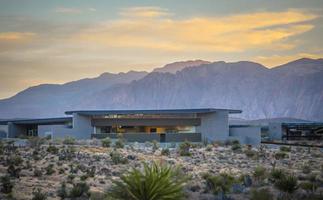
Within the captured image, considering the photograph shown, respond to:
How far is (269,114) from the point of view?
7170 inches

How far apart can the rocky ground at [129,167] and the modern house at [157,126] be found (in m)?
14.9

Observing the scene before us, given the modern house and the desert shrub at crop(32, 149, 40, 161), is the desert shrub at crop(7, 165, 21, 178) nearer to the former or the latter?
the desert shrub at crop(32, 149, 40, 161)

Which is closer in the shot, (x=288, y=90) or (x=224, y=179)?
(x=224, y=179)

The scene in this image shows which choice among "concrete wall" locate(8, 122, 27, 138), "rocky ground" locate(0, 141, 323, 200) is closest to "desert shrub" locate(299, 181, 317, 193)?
"rocky ground" locate(0, 141, 323, 200)

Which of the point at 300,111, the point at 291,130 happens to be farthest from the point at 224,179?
the point at 300,111

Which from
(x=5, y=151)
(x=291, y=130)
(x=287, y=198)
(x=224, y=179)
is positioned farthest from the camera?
(x=291, y=130)

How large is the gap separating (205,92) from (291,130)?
102586 mm

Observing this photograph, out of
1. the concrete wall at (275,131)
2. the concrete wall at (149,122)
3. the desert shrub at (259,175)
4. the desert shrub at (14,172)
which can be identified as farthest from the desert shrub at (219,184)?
the concrete wall at (275,131)

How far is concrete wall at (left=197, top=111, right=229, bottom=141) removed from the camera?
6750 cm

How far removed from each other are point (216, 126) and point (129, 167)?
3413cm

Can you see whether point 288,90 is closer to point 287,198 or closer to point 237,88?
point 237,88

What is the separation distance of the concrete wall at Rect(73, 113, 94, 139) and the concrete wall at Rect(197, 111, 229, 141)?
49.9 ft

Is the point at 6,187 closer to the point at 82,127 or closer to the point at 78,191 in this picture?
the point at 78,191

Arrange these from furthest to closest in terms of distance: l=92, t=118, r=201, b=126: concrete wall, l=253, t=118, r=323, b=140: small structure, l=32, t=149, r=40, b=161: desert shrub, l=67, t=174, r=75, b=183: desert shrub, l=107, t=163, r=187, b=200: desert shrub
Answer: l=253, t=118, r=323, b=140: small structure, l=92, t=118, r=201, b=126: concrete wall, l=32, t=149, r=40, b=161: desert shrub, l=67, t=174, r=75, b=183: desert shrub, l=107, t=163, r=187, b=200: desert shrub
